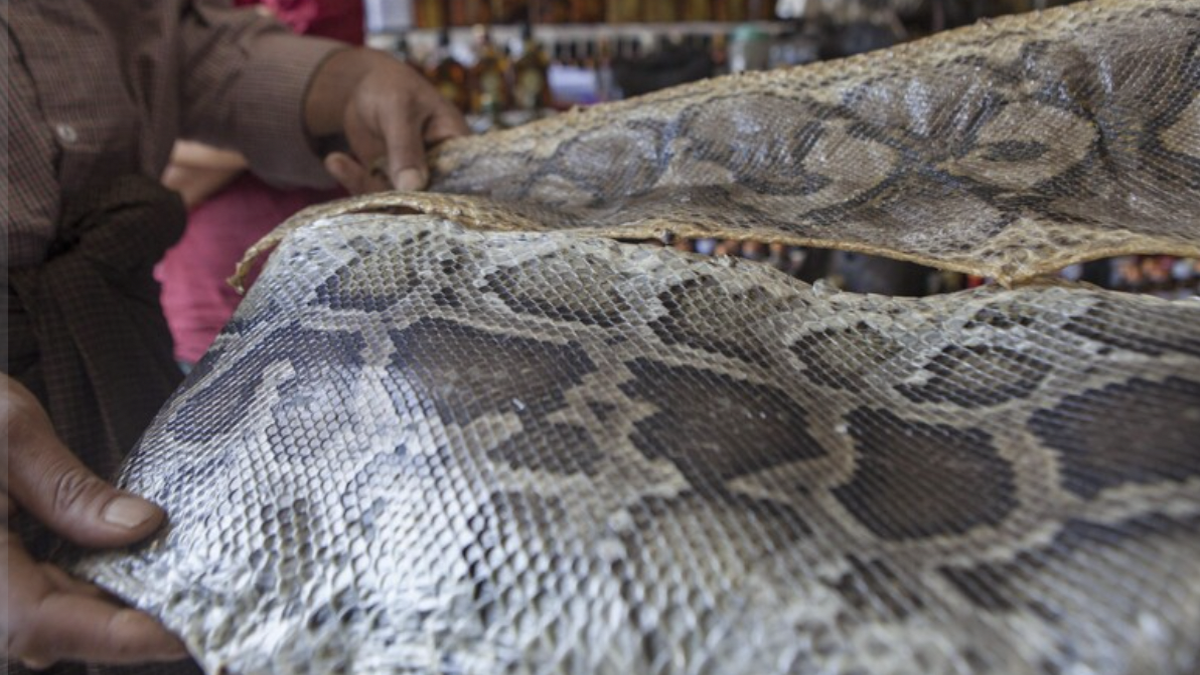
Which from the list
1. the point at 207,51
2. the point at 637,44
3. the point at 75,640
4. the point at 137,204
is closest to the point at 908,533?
the point at 75,640

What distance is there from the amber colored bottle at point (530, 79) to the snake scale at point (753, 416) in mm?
2014

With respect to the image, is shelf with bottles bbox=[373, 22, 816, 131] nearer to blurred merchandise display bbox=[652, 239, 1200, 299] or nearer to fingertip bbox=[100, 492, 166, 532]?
blurred merchandise display bbox=[652, 239, 1200, 299]

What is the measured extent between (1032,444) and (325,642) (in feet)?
1.25

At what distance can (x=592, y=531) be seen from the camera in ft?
1.56

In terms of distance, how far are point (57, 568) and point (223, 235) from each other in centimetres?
100

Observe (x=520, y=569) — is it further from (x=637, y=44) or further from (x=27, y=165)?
(x=637, y=44)

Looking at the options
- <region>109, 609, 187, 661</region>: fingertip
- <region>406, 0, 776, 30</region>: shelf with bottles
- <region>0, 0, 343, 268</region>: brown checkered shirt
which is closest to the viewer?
<region>109, 609, 187, 661</region>: fingertip

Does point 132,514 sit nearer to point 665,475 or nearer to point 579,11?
point 665,475

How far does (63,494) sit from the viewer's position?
2.03 ft

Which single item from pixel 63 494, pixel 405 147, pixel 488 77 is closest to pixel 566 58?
pixel 488 77

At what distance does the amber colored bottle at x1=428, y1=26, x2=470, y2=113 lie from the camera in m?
2.78

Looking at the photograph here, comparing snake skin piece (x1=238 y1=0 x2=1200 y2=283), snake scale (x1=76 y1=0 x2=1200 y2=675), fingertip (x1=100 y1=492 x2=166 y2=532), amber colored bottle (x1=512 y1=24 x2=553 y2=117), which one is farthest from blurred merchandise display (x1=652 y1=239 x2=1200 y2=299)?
amber colored bottle (x1=512 y1=24 x2=553 y2=117)

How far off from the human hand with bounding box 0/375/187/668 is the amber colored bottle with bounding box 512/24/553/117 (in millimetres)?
2242

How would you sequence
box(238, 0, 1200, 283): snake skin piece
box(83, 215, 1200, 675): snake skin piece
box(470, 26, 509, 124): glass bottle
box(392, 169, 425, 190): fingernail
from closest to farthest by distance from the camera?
box(83, 215, 1200, 675): snake skin piece, box(238, 0, 1200, 283): snake skin piece, box(392, 169, 425, 190): fingernail, box(470, 26, 509, 124): glass bottle
